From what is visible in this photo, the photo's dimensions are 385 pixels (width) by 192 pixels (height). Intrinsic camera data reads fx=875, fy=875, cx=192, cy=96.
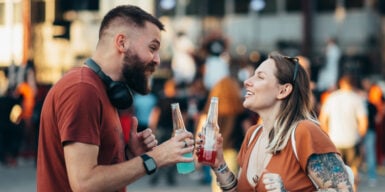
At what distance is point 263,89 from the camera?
434cm

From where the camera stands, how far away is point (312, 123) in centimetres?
411

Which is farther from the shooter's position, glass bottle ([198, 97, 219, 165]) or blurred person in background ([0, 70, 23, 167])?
blurred person in background ([0, 70, 23, 167])

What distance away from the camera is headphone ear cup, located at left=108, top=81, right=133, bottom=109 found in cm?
378

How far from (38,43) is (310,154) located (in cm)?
2921

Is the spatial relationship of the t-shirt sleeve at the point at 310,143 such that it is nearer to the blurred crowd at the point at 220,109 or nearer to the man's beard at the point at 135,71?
the man's beard at the point at 135,71

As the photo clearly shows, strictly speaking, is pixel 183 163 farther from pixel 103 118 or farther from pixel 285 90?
pixel 285 90

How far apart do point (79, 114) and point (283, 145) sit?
1036 millimetres

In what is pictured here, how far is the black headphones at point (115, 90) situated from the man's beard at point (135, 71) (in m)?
0.04

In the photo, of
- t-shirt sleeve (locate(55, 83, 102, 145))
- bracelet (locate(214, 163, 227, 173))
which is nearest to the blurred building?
bracelet (locate(214, 163, 227, 173))

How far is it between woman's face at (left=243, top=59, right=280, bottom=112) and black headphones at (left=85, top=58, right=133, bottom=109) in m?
0.72

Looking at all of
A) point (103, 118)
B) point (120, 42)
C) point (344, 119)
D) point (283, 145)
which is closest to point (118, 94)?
point (103, 118)

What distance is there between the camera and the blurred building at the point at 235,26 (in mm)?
32875

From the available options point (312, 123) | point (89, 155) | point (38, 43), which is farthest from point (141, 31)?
point (38, 43)

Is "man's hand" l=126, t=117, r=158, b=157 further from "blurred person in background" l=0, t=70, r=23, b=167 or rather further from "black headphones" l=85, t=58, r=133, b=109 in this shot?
"blurred person in background" l=0, t=70, r=23, b=167
